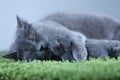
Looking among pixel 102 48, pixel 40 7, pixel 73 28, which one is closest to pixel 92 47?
pixel 102 48

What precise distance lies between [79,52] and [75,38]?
13 cm

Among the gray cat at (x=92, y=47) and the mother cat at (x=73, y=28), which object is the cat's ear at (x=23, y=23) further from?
the gray cat at (x=92, y=47)

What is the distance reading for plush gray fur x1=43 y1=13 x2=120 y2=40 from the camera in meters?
2.10

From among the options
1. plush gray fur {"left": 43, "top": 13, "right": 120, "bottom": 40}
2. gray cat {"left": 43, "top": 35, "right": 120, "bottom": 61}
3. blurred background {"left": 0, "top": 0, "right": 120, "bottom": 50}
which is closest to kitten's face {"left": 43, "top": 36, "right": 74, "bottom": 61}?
gray cat {"left": 43, "top": 35, "right": 120, "bottom": 61}

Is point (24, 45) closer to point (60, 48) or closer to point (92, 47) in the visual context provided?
point (60, 48)

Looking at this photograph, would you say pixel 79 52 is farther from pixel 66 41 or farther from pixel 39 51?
pixel 39 51

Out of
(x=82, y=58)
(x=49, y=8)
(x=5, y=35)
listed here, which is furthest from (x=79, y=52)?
(x=5, y=35)

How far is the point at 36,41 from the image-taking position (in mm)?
1788

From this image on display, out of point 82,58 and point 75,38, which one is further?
point 75,38

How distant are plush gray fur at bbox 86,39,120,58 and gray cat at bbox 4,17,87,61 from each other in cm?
5

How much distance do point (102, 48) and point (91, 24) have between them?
37 cm

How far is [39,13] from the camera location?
140 inches

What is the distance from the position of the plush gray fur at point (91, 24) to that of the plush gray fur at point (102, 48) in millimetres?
248

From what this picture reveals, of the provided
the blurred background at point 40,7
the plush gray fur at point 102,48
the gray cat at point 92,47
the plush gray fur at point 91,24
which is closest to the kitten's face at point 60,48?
the gray cat at point 92,47
